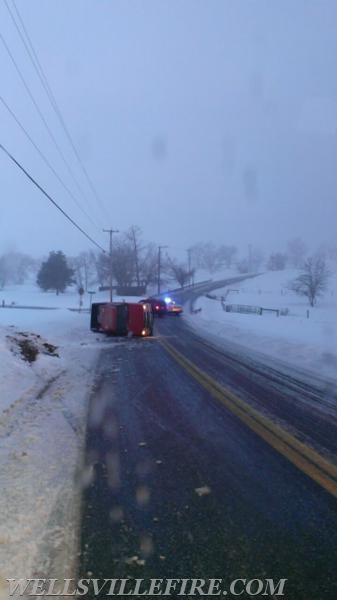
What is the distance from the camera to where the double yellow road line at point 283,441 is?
5.36m

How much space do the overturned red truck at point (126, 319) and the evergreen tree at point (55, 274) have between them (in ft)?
258

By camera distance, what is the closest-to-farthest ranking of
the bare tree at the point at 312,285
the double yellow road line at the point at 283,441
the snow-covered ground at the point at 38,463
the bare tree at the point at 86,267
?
the snow-covered ground at the point at 38,463 → the double yellow road line at the point at 283,441 → the bare tree at the point at 312,285 → the bare tree at the point at 86,267

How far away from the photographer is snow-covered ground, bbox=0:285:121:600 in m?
3.76

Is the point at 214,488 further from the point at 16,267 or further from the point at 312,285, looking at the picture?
the point at 16,267

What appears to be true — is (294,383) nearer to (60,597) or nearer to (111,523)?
(111,523)

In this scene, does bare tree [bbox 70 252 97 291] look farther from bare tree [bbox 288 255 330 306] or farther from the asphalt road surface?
the asphalt road surface

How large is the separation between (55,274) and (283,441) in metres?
99.2

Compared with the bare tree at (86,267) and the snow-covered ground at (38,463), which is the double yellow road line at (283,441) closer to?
the snow-covered ground at (38,463)

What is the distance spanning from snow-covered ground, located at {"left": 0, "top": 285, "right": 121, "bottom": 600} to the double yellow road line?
249 cm

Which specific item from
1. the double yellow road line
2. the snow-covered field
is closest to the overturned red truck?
the snow-covered field

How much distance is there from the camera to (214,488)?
507cm

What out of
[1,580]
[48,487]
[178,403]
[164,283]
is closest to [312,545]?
[1,580]

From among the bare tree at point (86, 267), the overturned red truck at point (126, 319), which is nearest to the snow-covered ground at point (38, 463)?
the overturned red truck at point (126, 319)

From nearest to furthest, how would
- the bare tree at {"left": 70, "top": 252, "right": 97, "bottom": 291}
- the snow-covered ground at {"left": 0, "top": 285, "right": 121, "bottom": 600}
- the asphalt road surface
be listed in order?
the asphalt road surface, the snow-covered ground at {"left": 0, "top": 285, "right": 121, "bottom": 600}, the bare tree at {"left": 70, "top": 252, "right": 97, "bottom": 291}
